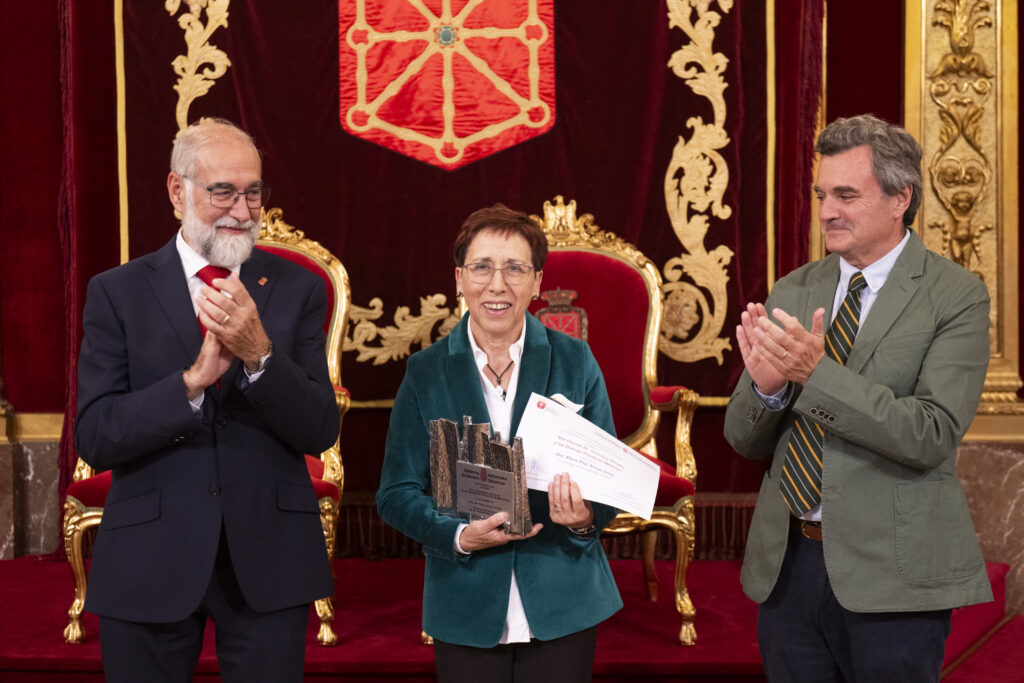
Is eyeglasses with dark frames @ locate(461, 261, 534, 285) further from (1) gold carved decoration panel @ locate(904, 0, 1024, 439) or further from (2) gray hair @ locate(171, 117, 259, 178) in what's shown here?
(1) gold carved decoration panel @ locate(904, 0, 1024, 439)

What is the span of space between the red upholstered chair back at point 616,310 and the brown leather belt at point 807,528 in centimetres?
169

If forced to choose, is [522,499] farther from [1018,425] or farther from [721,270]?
[1018,425]

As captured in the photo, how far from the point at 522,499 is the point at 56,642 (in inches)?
82.3

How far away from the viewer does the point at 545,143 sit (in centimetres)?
437

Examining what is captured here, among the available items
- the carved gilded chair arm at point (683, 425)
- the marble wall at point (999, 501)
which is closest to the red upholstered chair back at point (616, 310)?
the carved gilded chair arm at point (683, 425)

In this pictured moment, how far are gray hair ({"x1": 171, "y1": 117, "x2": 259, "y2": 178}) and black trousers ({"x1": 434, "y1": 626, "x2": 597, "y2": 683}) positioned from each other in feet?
3.28

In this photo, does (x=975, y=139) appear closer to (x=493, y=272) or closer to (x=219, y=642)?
(x=493, y=272)

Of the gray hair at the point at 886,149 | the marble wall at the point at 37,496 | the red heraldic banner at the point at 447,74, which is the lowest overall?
the marble wall at the point at 37,496

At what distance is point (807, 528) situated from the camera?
202 cm

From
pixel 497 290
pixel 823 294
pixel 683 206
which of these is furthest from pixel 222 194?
pixel 683 206

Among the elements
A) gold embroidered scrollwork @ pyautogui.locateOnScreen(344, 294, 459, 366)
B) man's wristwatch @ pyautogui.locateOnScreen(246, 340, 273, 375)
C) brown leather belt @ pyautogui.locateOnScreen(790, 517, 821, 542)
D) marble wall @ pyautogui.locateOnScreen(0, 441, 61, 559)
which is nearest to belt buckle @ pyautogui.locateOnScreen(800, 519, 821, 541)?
brown leather belt @ pyautogui.locateOnScreen(790, 517, 821, 542)

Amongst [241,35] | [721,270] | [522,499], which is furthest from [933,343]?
[241,35]

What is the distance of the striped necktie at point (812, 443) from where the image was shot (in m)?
2.00

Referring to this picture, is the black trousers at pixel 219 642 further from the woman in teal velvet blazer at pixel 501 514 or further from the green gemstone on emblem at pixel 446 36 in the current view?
the green gemstone on emblem at pixel 446 36
